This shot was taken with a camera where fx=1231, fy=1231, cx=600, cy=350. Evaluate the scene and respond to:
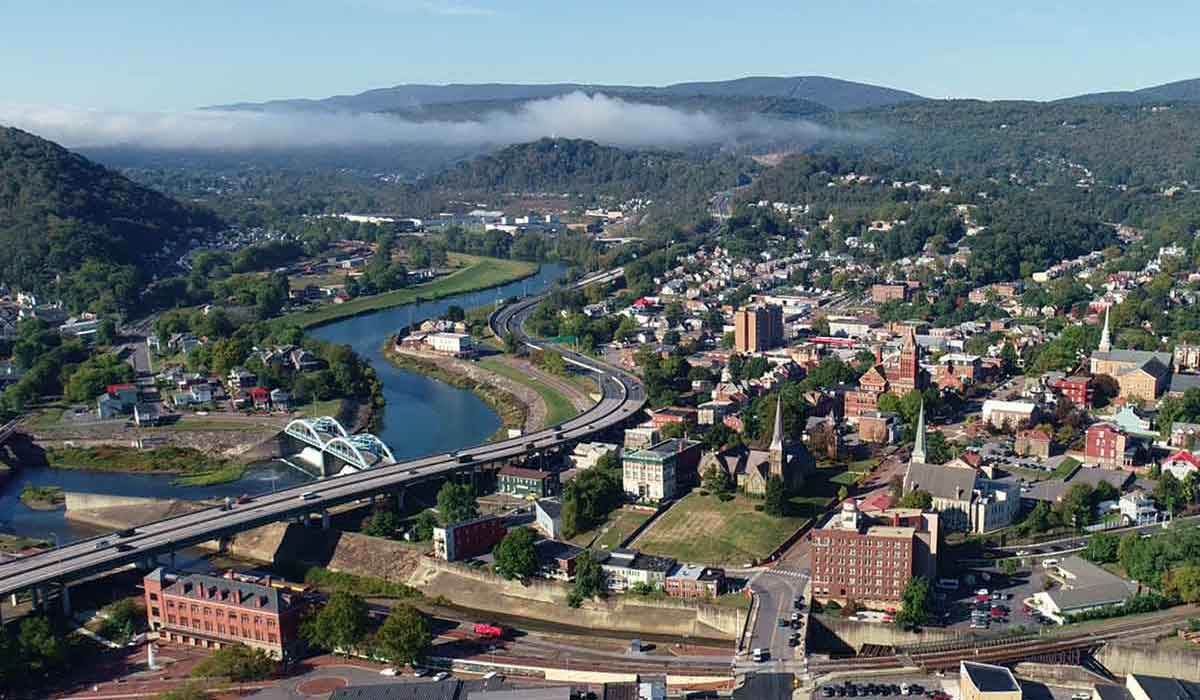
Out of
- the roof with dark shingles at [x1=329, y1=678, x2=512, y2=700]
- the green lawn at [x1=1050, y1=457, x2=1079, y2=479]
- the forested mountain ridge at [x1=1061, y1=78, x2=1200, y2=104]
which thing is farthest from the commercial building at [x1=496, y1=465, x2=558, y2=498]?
the forested mountain ridge at [x1=1061, y1=78, x2=1200, y2=104]

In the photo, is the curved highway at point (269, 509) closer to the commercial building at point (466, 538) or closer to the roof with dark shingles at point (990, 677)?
the commercial building at point (466, 538)

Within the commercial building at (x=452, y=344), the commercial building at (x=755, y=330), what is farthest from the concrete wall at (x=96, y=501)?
the commercial building at (x=755, y=330)

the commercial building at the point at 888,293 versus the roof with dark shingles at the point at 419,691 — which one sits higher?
the commercial building at the point at 888,293

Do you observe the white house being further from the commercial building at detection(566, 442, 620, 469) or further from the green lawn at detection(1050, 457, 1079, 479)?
the commercial building at detection(566, 442, 620, 469)

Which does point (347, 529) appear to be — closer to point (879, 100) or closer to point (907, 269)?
point (907, 269)

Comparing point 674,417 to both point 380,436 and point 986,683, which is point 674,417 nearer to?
point 380,436

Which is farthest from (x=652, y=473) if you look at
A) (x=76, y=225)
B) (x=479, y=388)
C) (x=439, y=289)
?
(x=76, y=225)

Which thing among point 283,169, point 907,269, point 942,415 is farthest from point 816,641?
point 283,169
